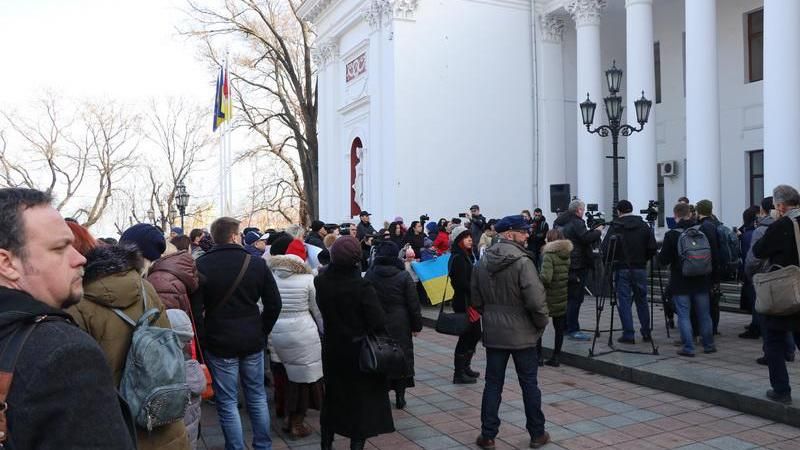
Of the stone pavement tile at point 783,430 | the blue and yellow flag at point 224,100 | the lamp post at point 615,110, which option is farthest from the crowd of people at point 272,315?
the blue and yellow flag at point 224,100

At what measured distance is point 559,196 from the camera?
1881cm

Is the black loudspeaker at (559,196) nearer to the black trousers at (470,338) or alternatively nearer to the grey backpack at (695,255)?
the grey backpack at (695,255)

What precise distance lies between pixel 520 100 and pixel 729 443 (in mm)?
18564

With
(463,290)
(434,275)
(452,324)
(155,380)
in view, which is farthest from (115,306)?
(434,275)

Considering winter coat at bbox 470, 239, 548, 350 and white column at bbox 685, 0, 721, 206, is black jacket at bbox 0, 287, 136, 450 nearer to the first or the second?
winter coat at bbox 470, 239, 548, 350

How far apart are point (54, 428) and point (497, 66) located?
22175 mm

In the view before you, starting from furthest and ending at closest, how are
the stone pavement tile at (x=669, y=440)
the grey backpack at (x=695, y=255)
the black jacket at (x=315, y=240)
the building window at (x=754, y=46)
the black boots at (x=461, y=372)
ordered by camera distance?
the building window at (x=754, y=46)
the black jacket at (x=315, y=240)
the grey backpack at (x=695, y=255)
the black boots at (x=461, y=372)
the stone pavement tile at (x=669, y=440)

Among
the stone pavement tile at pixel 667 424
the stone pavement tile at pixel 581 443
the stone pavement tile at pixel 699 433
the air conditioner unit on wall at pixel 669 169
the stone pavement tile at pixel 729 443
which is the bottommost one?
the stone pavement tile at pixel 581 443

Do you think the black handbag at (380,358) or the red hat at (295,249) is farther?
the red hat at (295,249)

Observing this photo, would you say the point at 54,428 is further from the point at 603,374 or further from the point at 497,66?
the point at 497,66

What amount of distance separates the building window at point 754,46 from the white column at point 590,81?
4235 millimetres

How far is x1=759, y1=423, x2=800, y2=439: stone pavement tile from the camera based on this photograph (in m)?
5.50

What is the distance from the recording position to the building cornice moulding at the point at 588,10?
1988 cm

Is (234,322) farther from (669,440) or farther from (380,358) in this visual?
(669,440)
